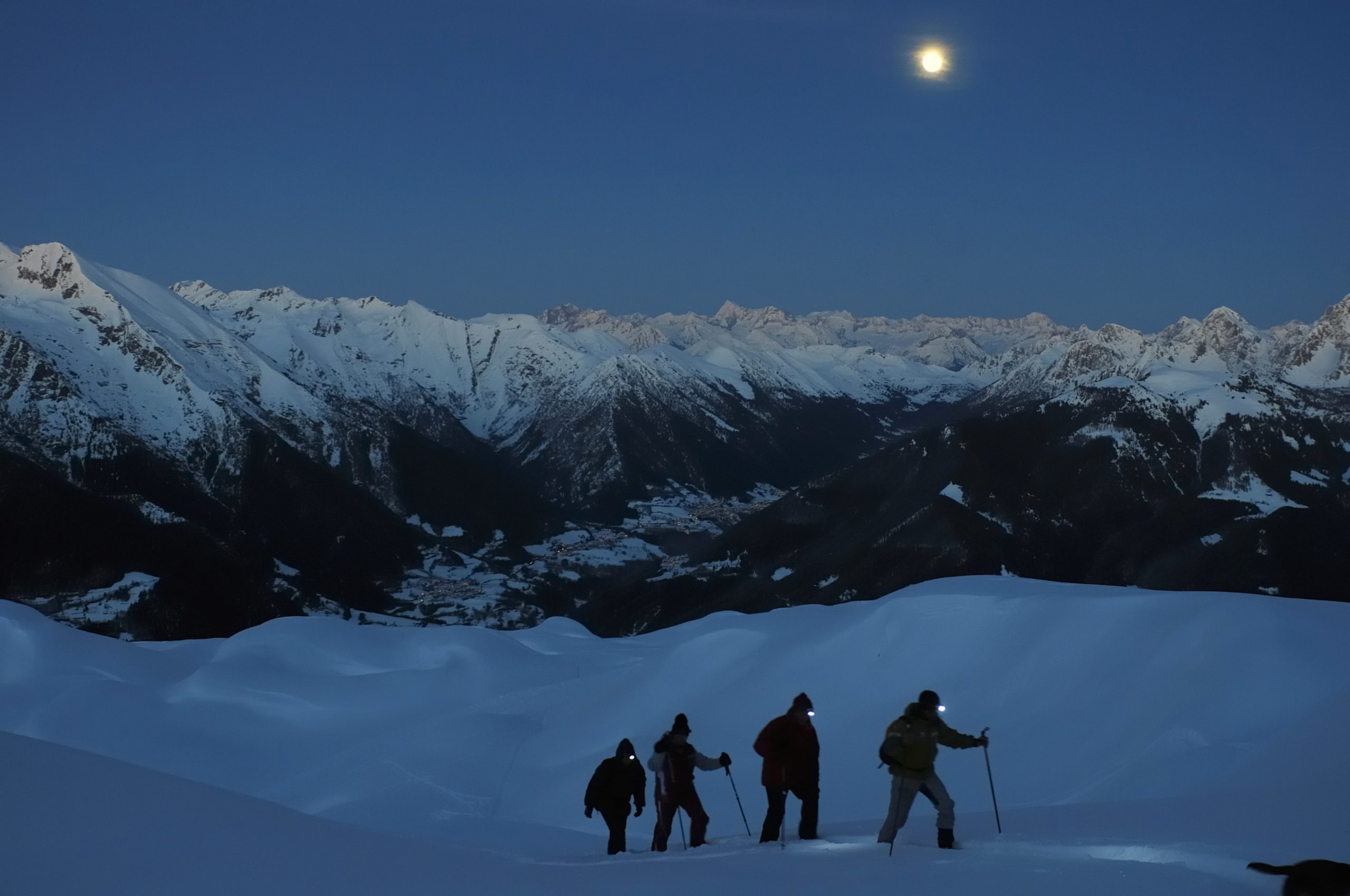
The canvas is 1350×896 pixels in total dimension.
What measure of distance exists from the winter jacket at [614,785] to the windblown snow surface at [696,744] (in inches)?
61.3

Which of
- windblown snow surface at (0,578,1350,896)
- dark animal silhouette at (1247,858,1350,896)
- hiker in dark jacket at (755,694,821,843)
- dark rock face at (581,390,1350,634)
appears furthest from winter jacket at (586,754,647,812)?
dark rock face at (581,390,1350,634)

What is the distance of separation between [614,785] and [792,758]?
400cm

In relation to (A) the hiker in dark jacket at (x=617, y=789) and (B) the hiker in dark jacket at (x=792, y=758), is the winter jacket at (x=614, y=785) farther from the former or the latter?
(B) the hiker in dark jacket at (x=792, y=758)

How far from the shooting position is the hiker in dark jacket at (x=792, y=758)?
45.9ft

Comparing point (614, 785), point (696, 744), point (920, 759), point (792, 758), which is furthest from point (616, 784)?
point (696, 744)

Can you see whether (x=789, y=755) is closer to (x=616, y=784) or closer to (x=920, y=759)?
(x=920, y=759)

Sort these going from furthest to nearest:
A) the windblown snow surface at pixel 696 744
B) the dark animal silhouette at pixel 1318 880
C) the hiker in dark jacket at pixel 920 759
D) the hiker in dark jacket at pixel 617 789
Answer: the hiker in dark jacket at pixel 617 789 → the hiker in dark jacket at pixel 920 759 → the windblown snow surface at pixel 696 744 → the dark animal silhouette at pixel 1318 880

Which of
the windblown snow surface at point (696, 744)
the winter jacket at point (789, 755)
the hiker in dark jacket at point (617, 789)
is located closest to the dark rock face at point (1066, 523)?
the windblown snow surface at point (696, 744)

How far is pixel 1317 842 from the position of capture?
37.4ft

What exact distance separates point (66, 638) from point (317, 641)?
11.8m

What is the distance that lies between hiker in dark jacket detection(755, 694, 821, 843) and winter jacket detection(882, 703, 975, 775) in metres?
1.71

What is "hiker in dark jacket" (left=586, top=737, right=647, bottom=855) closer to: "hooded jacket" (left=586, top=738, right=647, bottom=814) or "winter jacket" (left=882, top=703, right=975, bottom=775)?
"hooded jacket" (left=586, top=738, right=647, bottom=814)

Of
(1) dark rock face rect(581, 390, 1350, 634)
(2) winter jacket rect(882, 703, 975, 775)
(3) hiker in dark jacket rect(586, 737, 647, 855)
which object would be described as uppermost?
(1) dark rock face rect(581, 390, 1350, 634)

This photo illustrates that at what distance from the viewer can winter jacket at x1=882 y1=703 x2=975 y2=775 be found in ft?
40.3
